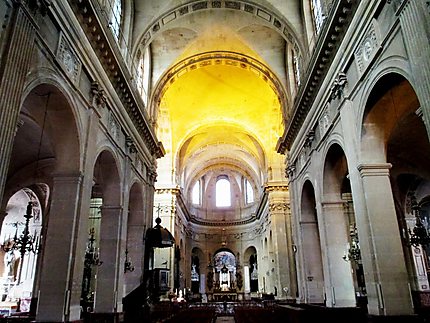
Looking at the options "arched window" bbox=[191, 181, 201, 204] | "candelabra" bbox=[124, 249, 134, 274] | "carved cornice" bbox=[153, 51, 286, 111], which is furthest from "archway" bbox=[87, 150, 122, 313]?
"arched window" bbox=[191, 181, 201, 204]

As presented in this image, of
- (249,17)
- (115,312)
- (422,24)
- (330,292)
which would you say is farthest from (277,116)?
(422,24)

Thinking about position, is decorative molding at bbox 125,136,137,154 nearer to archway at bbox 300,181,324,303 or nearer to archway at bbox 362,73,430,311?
archway at bbox 300,181,324,303

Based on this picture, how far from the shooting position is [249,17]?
51.4ft

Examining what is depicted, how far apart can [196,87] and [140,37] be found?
8.14m

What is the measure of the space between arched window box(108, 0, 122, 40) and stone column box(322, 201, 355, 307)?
8731mm

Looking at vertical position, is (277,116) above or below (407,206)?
above

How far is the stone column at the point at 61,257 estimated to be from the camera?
766cm

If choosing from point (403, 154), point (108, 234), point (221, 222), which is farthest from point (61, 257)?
point (221, 222)

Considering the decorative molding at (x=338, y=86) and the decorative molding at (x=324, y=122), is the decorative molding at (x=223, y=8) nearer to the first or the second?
the decorative molding at (x=324, y=122)

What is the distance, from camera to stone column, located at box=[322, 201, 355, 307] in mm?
10766

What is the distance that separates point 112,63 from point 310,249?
31.5 ft

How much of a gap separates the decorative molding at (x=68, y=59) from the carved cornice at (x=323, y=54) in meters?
6.19

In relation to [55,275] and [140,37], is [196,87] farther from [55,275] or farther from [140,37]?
[55,275]

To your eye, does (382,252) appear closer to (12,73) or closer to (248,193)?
(12,73)
